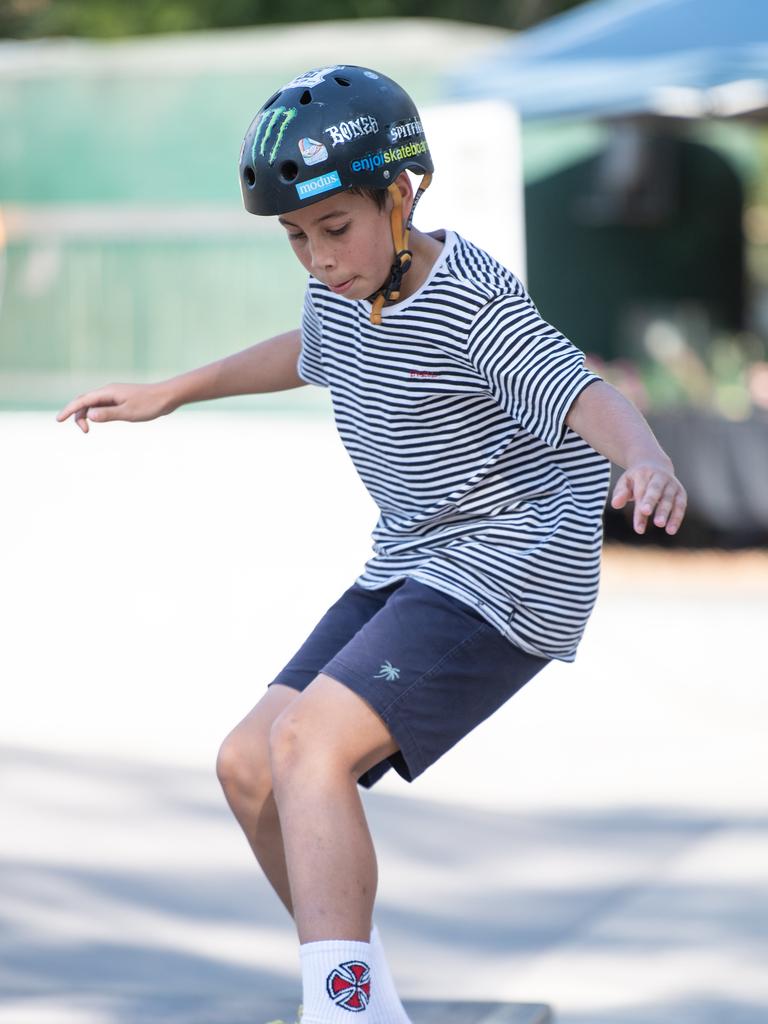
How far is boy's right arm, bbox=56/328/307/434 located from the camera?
3604 millimetres

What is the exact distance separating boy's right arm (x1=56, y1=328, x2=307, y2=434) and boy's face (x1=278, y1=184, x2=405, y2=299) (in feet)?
1.87

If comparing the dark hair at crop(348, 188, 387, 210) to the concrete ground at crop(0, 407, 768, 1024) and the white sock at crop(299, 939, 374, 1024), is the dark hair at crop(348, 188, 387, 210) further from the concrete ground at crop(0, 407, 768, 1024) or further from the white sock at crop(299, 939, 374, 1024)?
the concrete ground at crop(0, 407, 768, 1024)

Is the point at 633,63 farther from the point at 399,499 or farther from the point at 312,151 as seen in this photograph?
the point at 312,151

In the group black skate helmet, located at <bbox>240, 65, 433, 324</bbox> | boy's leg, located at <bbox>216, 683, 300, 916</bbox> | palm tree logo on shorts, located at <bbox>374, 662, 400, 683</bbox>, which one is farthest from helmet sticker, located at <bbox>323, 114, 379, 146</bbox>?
boy's leg, located at <bbox>216, 683, 300, 916</bbox>

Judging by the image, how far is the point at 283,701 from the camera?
329 cm

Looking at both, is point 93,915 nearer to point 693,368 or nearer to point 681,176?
point 693,368

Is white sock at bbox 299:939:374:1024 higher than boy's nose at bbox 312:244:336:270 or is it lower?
lower

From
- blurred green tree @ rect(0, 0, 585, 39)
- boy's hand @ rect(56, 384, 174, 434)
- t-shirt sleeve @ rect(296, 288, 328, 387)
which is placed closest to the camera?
t-shirt sleeve @ rect(296, 288, 328, 387)

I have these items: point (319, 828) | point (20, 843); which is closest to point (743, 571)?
point (20, 843)

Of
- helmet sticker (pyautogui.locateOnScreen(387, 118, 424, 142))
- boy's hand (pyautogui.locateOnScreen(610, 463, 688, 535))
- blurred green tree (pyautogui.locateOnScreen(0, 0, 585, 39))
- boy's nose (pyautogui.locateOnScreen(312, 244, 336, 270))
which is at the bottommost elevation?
boy's hand (pyautogui.locateOnScreen(610, 463, 688, 535))

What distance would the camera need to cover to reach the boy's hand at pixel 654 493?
2.70 m

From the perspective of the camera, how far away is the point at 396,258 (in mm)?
3100

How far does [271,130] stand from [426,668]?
101 cm

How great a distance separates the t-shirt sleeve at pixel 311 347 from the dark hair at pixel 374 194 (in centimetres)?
36
